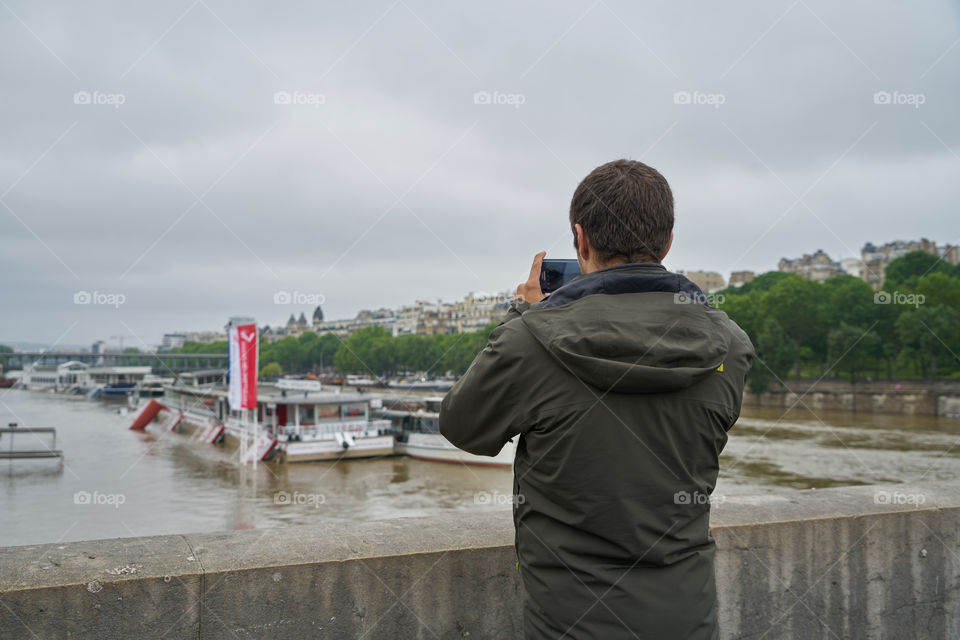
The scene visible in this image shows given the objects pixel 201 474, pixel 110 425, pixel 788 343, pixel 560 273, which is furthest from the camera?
pixel 788 343

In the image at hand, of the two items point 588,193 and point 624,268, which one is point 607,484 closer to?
point 624,268

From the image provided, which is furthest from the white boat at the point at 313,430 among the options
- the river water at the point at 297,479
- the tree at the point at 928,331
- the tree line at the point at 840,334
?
the tree at the point at 928,331

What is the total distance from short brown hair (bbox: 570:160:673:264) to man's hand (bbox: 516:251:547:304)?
18 cm

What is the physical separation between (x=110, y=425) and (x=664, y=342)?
58.7 meters

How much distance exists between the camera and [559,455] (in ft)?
4.37

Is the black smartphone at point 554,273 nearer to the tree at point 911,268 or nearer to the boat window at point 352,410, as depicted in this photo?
the boat window at point 352,410

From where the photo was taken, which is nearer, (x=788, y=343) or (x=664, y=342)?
(x=664, y=342)

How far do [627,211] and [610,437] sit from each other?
0.44m

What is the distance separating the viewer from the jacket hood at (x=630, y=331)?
1.28 metres

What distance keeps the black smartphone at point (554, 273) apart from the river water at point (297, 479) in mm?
15301

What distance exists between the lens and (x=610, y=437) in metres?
1.31

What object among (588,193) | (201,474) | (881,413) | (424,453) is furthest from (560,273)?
(881,413)

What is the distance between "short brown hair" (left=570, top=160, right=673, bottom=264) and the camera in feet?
4.66

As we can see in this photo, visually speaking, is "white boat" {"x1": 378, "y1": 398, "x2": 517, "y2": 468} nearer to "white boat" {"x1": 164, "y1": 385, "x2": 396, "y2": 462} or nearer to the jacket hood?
"white boat" {"x1": 164, "y1": 385, "x2": 396, "y2": 462}
